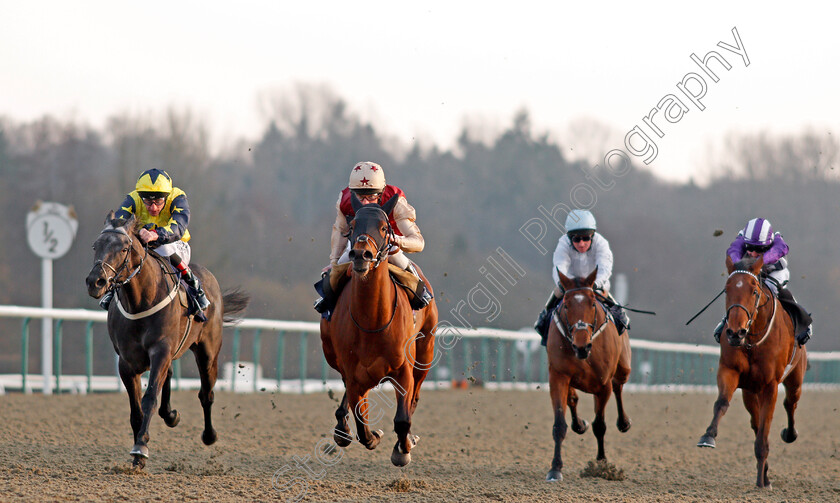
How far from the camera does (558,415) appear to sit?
823 cm

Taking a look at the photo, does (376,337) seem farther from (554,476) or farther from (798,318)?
(798,318)

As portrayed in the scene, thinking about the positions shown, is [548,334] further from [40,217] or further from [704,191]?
[704,191]

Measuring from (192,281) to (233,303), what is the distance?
1537 millimetres

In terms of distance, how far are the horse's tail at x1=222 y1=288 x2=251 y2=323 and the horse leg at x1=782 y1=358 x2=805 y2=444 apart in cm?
494

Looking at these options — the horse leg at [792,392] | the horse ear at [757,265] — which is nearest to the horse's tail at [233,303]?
the horse ear at [757,265]

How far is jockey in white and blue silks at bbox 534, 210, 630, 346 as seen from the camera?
8.82 m

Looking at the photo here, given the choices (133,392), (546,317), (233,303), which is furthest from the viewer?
(233,303)

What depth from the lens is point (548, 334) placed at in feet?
29.2

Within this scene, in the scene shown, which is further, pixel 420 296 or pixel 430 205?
pixel 430 205

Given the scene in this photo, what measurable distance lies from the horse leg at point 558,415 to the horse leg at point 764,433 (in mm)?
1490

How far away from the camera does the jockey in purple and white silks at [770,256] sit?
9008 mm

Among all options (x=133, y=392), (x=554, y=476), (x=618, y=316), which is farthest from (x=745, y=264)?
(x=133, y=392)

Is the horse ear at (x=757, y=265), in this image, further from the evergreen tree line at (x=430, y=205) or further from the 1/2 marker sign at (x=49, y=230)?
the evergreen tree line at (x=430, y=205)

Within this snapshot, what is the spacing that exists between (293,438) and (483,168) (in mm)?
34121
